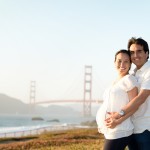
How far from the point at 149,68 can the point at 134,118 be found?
0.55 metres

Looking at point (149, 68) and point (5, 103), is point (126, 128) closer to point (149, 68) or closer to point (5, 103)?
point (149, 68)

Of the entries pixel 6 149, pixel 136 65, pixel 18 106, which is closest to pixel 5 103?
pixel 18 106

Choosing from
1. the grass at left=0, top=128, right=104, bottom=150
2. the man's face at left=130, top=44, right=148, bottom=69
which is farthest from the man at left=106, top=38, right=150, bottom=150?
the grass at left=0, top=128, right=104, bottom=150

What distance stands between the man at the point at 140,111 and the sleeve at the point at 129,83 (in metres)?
0.08

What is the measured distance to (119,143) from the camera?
375cm

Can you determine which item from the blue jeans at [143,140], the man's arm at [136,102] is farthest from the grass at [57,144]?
the man's arm at [136,102]

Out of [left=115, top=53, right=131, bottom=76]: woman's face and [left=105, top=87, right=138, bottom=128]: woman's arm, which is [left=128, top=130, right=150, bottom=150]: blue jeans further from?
[left=115, top=53, right=131, bottom=76]: woman's face

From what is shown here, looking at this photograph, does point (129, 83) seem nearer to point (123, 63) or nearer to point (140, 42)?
point (123, 63)

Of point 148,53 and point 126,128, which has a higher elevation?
point 148,53

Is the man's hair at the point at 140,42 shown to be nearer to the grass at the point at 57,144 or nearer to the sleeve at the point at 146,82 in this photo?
the sleeve at the point at 146,82

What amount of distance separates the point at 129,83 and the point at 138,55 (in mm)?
378

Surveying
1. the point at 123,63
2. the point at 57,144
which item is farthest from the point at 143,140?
the point at 57,144

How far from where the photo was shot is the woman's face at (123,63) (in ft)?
12.7

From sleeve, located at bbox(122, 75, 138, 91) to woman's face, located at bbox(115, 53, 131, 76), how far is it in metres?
0.12
